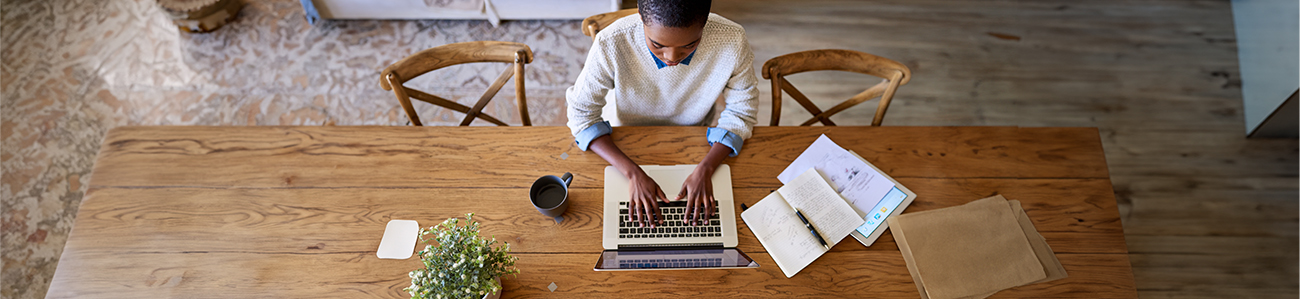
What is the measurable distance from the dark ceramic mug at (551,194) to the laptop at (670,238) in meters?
0.10

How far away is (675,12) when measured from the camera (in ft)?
3.26

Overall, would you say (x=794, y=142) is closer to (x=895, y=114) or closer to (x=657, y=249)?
(x=657, y=249)

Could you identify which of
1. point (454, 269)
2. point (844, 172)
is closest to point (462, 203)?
point (454, 269)

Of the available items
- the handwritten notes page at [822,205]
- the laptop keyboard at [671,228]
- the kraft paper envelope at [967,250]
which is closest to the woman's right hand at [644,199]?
the laptop keyboard at [671,228]

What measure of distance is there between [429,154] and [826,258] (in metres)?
0.97

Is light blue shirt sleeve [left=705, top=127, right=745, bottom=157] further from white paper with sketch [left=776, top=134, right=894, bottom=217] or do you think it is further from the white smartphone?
the white smartphone

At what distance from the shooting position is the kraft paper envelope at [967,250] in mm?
1265

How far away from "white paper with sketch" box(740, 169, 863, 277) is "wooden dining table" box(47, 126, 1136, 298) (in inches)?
1.1

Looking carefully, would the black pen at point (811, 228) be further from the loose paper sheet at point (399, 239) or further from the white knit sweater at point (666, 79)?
the loose paper sheet at point (399, 239)

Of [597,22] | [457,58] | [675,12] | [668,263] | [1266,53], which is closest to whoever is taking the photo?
[675,12]

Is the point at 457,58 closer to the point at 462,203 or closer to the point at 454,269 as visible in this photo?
the point at 462,203

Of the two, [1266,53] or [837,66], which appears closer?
[837,66]

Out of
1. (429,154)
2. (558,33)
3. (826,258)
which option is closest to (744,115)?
(826,258)

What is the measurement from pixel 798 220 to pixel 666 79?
1.45 ft
